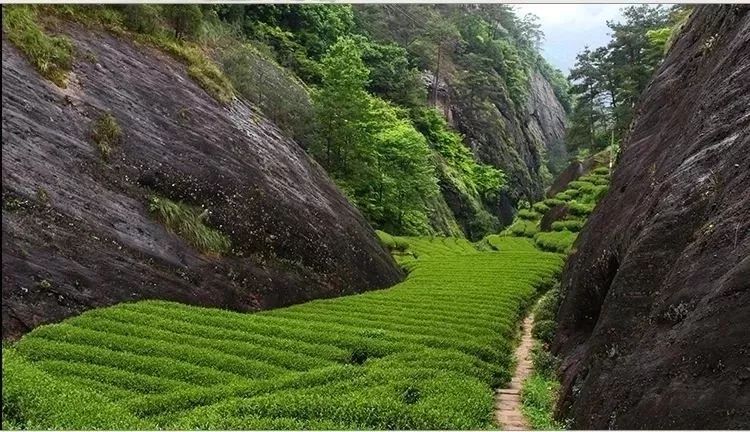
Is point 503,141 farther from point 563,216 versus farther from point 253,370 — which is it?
point 253,370

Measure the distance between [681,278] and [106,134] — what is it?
53.1 ft

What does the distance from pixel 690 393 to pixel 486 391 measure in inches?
303

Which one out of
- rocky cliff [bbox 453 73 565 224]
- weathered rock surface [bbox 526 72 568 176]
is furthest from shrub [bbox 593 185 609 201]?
weathered rock surface [bbox 526 72 568 176]

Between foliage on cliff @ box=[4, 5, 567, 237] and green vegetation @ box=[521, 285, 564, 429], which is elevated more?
foliage on cliff @ box=[4, 5, 567, 237]

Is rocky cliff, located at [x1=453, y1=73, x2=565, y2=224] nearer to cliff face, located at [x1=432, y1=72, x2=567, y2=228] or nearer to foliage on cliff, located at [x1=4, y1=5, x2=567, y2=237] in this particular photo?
cliff face, located at [x1=432, y1=72, x2=567, y2=228]

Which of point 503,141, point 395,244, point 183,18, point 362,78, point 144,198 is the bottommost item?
point 395,244

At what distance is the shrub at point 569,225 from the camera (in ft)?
163

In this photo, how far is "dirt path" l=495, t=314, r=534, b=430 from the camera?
14.2 metres

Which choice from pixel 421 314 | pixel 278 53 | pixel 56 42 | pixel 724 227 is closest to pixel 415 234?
pixel 278 53

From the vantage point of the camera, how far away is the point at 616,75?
67.4m

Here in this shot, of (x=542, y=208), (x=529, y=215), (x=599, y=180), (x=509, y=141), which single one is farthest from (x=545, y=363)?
(x=509, y=141)

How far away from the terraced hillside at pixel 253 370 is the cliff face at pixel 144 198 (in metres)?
1.04

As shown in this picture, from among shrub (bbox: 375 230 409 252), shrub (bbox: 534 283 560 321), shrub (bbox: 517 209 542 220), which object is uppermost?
shrub (bbox: 517 209 542 220)

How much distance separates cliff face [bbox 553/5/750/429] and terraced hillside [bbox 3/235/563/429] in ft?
9.21
